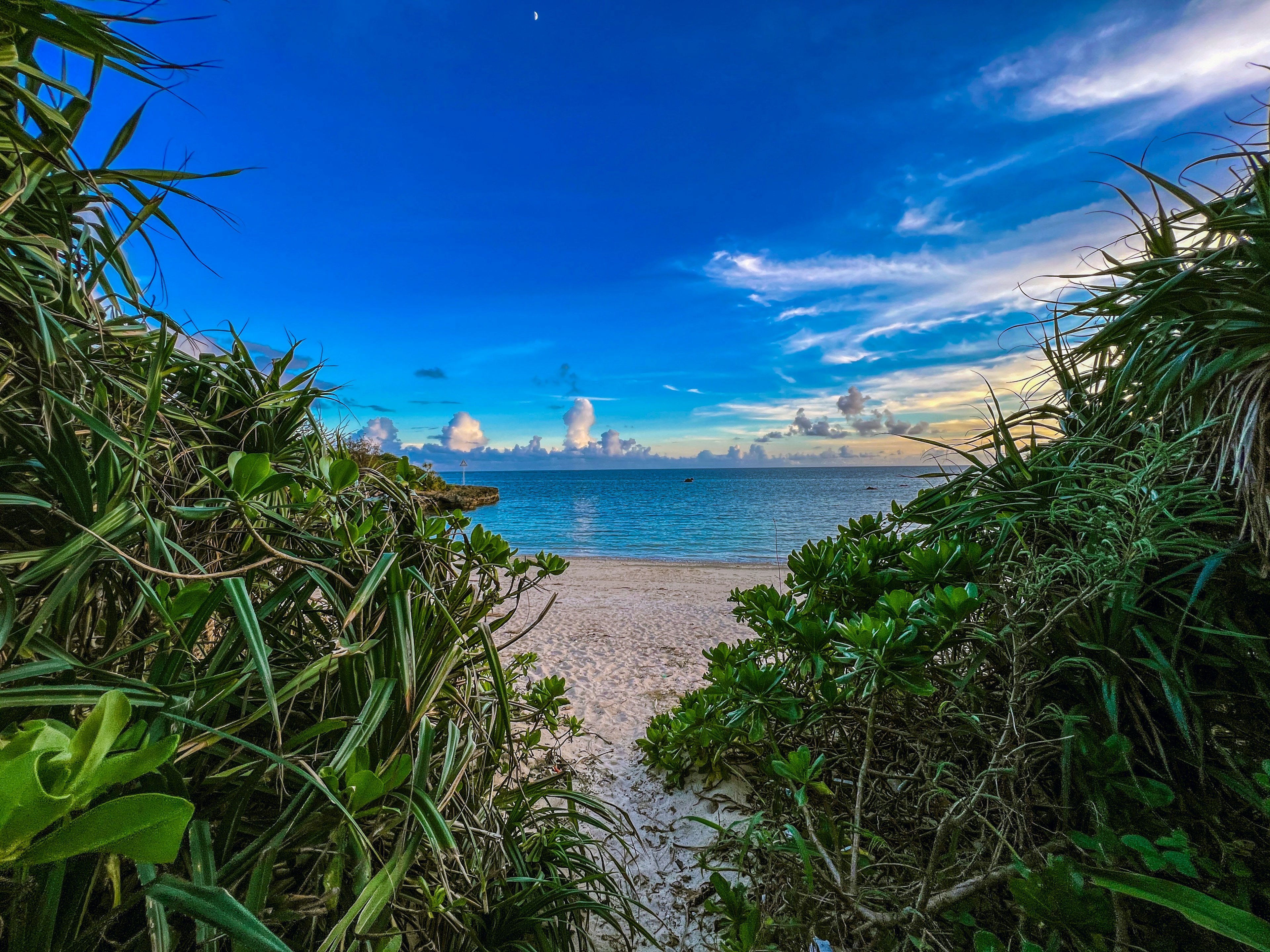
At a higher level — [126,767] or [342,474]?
[342,474]

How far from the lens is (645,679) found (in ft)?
15.8

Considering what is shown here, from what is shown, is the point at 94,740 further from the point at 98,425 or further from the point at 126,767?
the point at 98,425

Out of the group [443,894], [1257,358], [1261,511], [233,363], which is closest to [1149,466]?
[1261,511]

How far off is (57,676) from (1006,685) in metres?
1.78

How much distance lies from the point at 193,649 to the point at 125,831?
28.1 inches

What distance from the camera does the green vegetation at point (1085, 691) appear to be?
1.11 metres

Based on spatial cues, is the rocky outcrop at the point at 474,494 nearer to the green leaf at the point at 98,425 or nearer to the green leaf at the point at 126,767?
the green leaf at the point at 98,425

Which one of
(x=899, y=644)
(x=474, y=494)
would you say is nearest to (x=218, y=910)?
(x=899, y=644)

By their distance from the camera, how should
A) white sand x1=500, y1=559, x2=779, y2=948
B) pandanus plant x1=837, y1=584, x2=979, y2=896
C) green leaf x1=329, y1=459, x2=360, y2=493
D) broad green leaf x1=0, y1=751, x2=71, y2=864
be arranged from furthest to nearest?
1. white sand x1=500, y1=559, x2=779, y2=948
2. pandanus plant x1=837, y1=584, x2=979, y2=896
3. green leaf x1=329, y1=459, x2=360, y2=493
4. broad green leaf x1=0, y1=751, x2=71, y2=864

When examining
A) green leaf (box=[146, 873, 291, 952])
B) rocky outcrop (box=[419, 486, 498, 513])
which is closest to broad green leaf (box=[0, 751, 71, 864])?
green leaf (box=[146, 873, 291, 952])

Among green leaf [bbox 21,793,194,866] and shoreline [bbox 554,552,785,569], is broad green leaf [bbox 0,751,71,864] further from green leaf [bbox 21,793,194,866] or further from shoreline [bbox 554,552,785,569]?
shoreline [bbox 554,552,785,569]

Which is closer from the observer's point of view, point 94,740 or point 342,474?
point 94,740

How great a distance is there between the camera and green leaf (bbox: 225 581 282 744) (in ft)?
2.53

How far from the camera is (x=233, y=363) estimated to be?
1384 millimetres
